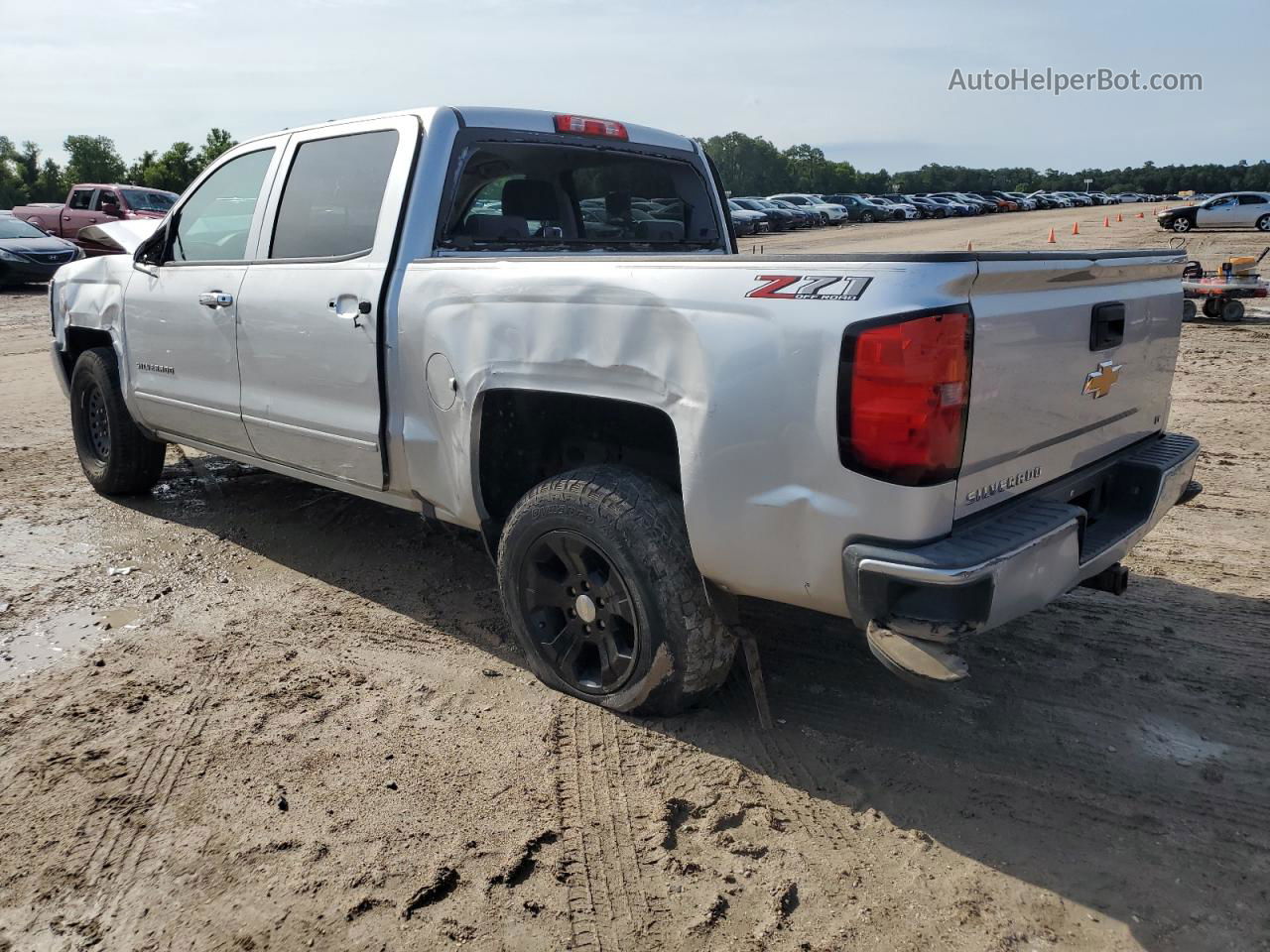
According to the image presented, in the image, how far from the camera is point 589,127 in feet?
14.8

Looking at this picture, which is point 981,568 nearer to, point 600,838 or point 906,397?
point 906,397

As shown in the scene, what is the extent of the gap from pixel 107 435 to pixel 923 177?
116260 mm

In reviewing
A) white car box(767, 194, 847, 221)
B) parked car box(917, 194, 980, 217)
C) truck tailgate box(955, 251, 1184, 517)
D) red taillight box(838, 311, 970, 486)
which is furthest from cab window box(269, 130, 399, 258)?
parked car box(917, 194, 980, 217)

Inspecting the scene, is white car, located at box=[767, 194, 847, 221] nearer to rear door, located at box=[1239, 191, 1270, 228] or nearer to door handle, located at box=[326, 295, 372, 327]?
rear door, located at box=[1239, 191, 1270, 228]

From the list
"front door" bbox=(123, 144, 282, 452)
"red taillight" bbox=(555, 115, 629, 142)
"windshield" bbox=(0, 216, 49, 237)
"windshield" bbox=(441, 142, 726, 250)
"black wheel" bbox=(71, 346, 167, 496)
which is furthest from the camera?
"windshield" bbox=(0, 216, 49, 237)

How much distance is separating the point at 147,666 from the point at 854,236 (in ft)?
113

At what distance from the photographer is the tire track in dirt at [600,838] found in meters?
2.48

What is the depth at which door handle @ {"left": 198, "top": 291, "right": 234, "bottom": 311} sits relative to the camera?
458 centimetres

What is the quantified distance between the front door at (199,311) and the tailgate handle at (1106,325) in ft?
11.6

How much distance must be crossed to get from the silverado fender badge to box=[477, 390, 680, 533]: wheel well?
1027 mm

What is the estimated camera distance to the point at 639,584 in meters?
3.10

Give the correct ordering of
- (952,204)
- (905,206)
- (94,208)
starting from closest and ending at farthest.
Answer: (94,208) → (905,206) → (952,204)

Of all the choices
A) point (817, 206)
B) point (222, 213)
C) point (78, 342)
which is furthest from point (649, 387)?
point (817, 206)

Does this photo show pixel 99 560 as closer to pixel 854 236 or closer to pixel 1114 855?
pixel 1114 855
